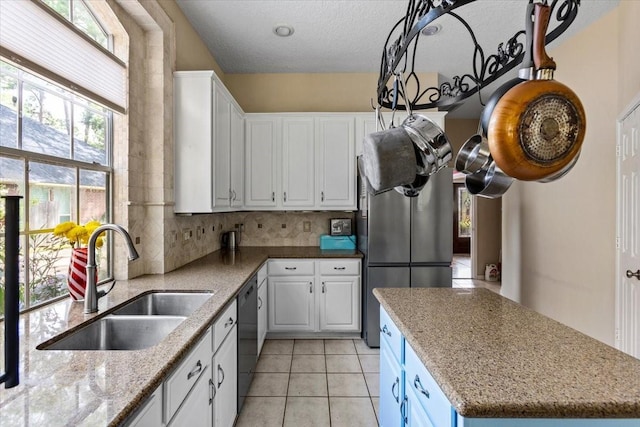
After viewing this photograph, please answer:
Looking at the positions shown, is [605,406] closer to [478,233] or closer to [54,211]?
[54,211]

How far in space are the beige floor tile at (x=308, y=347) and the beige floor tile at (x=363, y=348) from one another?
0.35m

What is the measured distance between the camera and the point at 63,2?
179 centimetres

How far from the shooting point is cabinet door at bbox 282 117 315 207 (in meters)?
3.70

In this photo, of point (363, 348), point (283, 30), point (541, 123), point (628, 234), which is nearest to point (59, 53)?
point (283, 30)

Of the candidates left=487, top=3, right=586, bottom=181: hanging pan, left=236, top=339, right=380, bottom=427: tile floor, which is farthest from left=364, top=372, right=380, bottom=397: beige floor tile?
left=487, top=3, right=586, bottom=181: hanging pan

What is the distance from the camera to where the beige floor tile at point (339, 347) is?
3.20 metres

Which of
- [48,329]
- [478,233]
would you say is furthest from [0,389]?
[478,233]

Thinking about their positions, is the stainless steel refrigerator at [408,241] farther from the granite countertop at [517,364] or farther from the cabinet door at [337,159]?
the granite countertop at [517,364]

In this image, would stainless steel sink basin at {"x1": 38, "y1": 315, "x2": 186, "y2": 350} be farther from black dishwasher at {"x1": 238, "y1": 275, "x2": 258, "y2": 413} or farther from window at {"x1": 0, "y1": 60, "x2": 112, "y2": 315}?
black dishwasher at {"x1": 238, "y1": 275, "x2": 258, "y2": 413}

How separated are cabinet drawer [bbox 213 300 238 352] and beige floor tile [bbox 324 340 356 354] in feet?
4.78

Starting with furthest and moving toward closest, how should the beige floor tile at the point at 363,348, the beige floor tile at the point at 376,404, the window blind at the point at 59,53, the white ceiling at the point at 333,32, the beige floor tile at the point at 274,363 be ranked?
1. the beige floor tile at the point at 363,348
2. the beige floor tile at the point at 274,363
3. the white ceiling at the point at 333,32
4. the beige floor tile at the point at 376,404
5. the window blind at the point at 59,53

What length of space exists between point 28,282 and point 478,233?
6.41 meters

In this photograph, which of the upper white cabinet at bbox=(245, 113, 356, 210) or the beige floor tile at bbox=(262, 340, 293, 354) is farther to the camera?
the upper white cabinet at bbox=(245, 113, 356, 210)

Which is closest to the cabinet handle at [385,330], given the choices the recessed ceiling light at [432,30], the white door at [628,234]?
the white door at [628,234]
